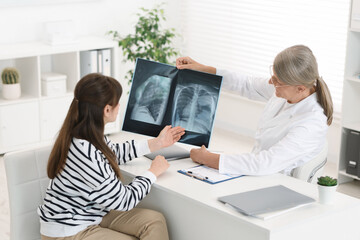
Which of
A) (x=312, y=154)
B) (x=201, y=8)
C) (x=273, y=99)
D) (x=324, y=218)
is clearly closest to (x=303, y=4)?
(x=201, y=8)

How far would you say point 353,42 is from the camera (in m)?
4.00

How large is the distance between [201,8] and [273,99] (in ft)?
9.44

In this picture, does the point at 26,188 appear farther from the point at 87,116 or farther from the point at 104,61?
the point at 104,61

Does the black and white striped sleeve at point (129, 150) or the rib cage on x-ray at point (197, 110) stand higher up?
the rib cage on x-ray at point (197, 110)

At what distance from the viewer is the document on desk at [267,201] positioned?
2.06 m

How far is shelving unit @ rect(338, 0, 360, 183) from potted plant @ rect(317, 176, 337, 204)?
6.44 ft

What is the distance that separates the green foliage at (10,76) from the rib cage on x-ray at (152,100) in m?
2.11

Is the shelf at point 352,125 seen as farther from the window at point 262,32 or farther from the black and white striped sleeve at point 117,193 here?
the black and white striped sleeve at point 117,193

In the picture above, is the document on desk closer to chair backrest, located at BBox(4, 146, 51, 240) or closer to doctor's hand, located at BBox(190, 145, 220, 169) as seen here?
doctor's hand, located at BBox(190, 145, 220, 169)

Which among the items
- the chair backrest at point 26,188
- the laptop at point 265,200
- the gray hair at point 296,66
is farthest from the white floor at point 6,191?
the gray hair at point 296,66

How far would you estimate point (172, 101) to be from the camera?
2766 millimetres

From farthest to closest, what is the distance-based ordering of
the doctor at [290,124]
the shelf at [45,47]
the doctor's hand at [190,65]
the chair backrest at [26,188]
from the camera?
the shelf at [45,47] → the doctor's hand at [190,65] → the doctor at [290,124] → the chair backrest at [26,188]

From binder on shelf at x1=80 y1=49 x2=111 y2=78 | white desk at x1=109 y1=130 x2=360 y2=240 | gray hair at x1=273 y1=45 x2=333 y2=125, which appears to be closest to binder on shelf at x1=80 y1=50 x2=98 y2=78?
binder on shelf at x1=80 y1=49 x2=111 y2=78

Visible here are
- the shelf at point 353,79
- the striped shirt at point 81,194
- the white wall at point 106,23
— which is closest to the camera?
the striped shirt at point 81,194
